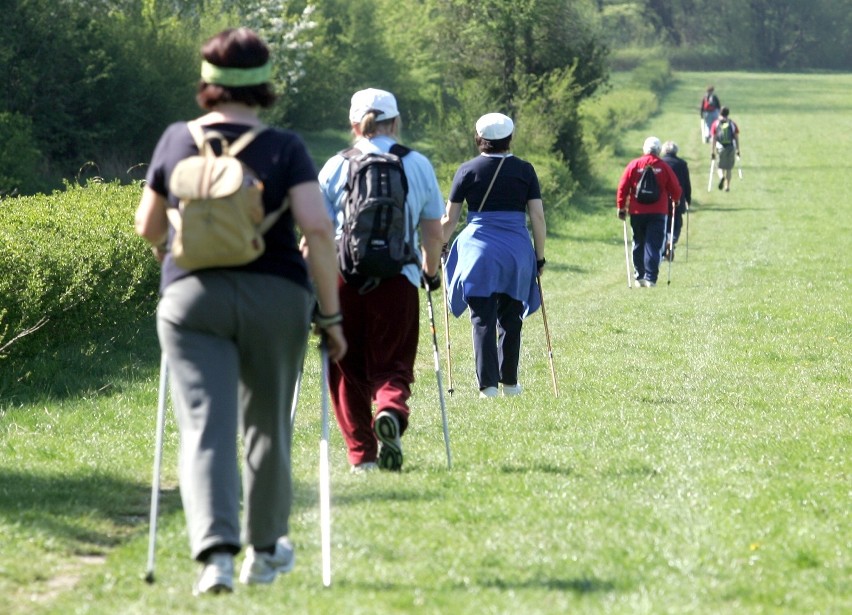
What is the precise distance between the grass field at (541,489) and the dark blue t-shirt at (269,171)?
3.76 feet

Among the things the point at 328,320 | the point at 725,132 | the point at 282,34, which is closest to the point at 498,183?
the point at 328,320

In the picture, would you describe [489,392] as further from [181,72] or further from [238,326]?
[181,72]

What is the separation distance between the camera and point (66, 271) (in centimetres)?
1160

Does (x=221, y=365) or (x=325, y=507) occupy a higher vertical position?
(x=221, y=365)

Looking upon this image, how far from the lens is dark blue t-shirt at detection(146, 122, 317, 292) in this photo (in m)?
5.11

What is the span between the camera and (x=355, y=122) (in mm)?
7637

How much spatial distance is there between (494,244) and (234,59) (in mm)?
5701

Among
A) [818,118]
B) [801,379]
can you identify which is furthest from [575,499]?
[818,118]

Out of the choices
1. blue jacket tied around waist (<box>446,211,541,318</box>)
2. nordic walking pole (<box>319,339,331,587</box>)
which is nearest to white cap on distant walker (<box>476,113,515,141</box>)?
blue jacket tied around waist (<box>446,211,541,318</box>)

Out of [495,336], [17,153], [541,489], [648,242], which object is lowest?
[17,153]

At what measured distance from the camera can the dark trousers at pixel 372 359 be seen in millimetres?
7641

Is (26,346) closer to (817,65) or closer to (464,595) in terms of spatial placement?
(464,595)

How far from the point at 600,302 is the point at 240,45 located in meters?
14.1

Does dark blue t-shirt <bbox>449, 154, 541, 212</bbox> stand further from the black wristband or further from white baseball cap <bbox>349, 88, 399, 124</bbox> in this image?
the black wristband
